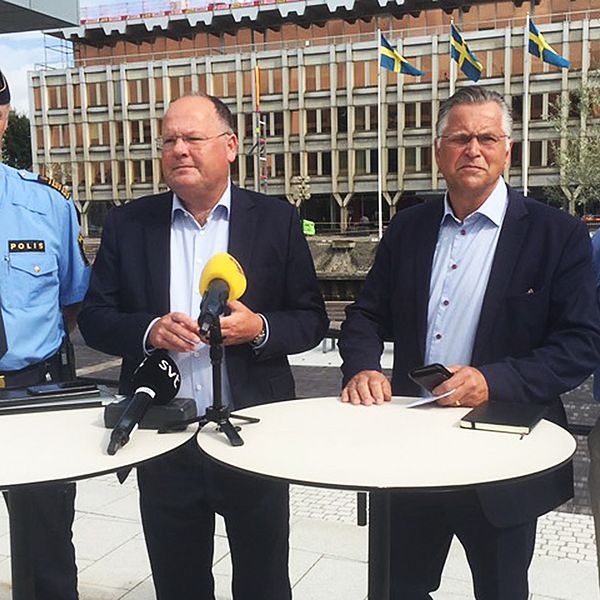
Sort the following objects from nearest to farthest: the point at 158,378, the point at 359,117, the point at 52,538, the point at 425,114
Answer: the point at 158,378, the point at 52,538, the point at 425,114, the point at 359,117

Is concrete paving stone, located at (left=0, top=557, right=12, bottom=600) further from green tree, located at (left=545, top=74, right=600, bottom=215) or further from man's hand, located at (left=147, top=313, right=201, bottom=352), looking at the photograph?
green tree, located at (left=545, top=74, right=600, bottom=215)

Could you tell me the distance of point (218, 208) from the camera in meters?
2.85

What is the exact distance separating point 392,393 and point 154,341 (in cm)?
92

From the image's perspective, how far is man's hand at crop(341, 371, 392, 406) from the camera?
2.55m

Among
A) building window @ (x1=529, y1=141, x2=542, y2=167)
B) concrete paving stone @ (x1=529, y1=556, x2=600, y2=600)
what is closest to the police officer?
concrete paving stone @ (x1=529, y1=556, x2=600, y2=600)

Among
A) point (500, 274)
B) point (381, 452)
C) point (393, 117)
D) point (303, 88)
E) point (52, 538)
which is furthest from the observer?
point (303, 88)

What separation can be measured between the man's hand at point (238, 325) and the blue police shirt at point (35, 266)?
0.96m

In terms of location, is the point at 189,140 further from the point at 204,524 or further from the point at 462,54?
the point at 462,54

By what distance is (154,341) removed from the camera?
2531mm

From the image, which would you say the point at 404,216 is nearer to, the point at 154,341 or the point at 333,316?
the point at 154,341

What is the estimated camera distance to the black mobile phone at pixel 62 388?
8.43ft

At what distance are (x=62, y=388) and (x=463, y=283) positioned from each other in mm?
1505

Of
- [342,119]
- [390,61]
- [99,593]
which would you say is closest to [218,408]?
Result: [99,593]

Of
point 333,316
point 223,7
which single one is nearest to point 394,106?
point 223,7
